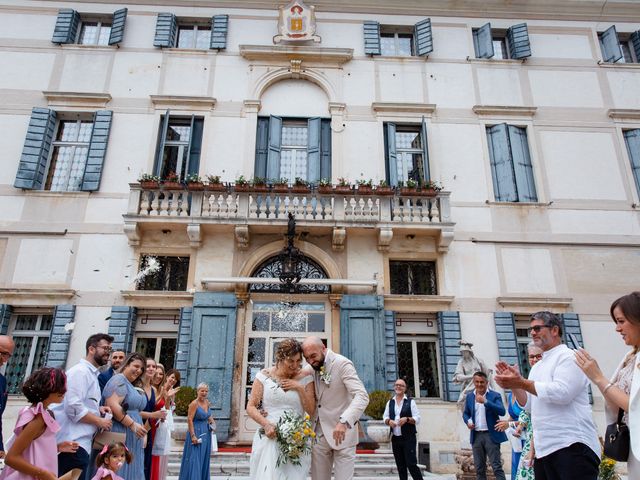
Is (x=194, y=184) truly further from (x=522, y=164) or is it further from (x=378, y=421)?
(x=522, y=164)

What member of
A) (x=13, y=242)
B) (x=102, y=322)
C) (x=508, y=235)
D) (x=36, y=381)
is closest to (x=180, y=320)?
(x=102, y=322)

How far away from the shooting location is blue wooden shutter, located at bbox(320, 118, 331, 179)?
11.9m

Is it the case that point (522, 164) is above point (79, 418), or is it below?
above

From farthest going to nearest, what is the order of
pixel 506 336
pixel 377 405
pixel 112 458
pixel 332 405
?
pixel 506 336 → pixel 377 405 → pixel 332 405 → pixel 112 458

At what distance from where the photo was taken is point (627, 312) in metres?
2.73

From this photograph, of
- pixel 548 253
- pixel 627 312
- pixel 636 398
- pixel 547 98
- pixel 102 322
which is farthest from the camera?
pixel 547 98

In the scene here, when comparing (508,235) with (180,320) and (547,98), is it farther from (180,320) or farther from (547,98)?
(180,320)

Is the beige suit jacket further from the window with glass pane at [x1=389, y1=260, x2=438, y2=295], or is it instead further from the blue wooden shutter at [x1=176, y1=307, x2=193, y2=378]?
the window with glass pane at [x1=389, y1=260, x2=438, y2=295]

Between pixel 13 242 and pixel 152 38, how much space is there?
21.4 feet

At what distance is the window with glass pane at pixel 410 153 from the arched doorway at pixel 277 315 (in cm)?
352

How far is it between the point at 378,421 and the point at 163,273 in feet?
19.1

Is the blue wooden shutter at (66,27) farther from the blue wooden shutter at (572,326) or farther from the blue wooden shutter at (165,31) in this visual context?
Result: the blue wooden shutter at (572,326)

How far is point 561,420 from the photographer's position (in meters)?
3.28

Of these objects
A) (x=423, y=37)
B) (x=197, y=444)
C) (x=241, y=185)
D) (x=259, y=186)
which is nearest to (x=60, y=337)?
(x=241, y=185)
